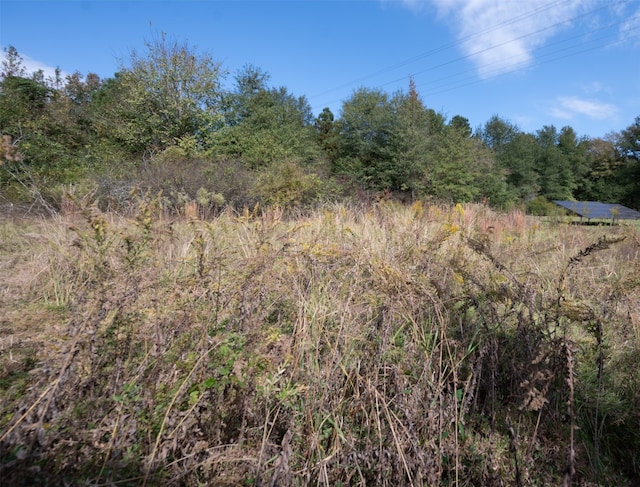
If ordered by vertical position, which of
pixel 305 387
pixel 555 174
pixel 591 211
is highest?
pixel 555 174

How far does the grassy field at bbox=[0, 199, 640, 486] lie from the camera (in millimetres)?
1169

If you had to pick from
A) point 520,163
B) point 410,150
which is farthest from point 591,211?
point 520,163

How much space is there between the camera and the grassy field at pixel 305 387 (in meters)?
1.17

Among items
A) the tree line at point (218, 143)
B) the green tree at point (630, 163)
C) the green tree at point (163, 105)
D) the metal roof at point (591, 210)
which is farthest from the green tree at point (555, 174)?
the green tree at point (163, 105)

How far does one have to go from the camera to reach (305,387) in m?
1.45

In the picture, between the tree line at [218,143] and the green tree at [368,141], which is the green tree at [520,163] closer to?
the tree line at [218,143]

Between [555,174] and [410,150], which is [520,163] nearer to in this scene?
[555,174]

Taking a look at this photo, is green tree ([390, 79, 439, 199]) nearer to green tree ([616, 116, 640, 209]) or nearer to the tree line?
the tree line

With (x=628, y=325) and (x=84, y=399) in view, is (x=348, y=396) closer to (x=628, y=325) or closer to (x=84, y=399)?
(x=84, y=399)

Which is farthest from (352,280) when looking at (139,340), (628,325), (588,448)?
(628,325)

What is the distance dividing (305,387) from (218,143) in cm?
1578

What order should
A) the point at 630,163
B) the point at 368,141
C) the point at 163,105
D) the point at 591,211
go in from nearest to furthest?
the point at 591,211, the point at 163,105, the point at 368,141, the point at 630,163

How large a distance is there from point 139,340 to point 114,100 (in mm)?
19764

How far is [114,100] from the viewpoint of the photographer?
16734mm
